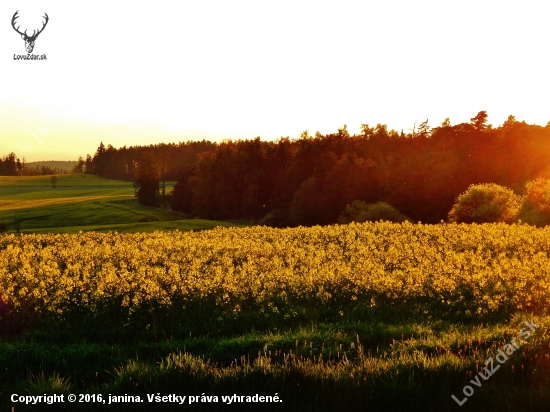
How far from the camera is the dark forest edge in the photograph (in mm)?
55844

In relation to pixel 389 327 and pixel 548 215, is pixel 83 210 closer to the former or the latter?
pixel 548 215

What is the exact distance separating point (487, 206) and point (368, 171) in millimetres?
21242

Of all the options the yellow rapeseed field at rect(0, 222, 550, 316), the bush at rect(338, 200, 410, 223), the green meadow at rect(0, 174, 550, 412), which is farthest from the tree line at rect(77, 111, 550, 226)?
the green meadow at rect(0, 174, 550, 412)

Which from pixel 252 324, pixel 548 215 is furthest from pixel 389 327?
pixel 548 215

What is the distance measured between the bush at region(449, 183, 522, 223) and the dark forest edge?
7.02m

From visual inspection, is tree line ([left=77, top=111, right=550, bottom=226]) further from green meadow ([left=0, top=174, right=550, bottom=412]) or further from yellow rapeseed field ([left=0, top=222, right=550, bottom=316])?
green meadow ([left=0, top=174, right=550, bottom=412])

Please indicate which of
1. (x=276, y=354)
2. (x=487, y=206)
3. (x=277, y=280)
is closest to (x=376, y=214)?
(x=487, y=206)

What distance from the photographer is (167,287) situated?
1326cm

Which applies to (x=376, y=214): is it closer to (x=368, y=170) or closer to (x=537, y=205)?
(x=368, y=170)

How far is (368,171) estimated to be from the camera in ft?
200

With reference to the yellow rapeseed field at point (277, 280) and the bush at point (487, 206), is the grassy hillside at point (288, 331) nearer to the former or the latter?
the yellow rapeseed field at point (277, 280)

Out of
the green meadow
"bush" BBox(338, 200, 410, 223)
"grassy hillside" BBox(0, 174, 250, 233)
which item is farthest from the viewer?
"grassy hillside" BBox(0, 174, 250, 233)

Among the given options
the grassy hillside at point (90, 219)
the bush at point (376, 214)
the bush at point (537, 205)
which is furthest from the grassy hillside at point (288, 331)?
the grassy hillside at point (90, 219)

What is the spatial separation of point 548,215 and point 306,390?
3732 cm
